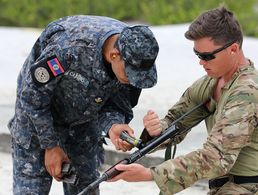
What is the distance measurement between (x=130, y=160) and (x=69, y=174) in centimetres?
69

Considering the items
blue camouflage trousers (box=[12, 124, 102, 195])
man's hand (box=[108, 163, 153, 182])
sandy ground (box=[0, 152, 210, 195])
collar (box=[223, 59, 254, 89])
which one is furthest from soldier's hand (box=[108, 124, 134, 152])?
sandy ground (box=[0, 152, 210, 195])

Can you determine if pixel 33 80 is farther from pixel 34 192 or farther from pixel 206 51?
pixel 206 51

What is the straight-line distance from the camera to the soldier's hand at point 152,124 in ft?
9.79

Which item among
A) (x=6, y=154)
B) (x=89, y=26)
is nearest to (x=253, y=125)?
(x=89, y=26)

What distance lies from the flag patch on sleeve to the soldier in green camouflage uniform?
1.57 ft

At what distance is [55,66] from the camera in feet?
10.5

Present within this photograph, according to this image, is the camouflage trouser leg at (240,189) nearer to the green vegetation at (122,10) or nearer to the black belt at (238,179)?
the black belt at (238,179)

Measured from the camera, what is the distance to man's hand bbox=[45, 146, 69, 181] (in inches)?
135

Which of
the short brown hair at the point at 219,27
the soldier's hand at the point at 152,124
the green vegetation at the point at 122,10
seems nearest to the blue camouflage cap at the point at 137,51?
the soldier's hand at the point at 152,124

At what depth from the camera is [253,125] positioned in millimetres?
2809

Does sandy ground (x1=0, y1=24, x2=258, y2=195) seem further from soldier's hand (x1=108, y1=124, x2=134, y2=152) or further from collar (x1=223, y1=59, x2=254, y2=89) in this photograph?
collar (x1=223, y1=59, x2=254, y2=89)

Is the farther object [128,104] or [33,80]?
[128,104]

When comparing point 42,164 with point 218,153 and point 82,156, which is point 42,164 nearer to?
point 82,156

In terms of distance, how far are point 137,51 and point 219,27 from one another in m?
0.39
